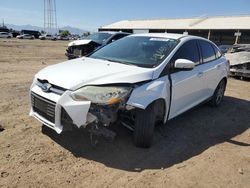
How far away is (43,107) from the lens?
393 centimetres

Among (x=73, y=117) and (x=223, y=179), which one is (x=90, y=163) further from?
(x=223, y=179)

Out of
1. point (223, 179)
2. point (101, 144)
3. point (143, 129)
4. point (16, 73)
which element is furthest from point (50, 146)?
point (16, 73)

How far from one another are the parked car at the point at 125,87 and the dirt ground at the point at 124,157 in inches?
14.7

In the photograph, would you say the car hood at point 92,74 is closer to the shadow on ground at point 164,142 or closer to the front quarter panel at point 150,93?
the front quarter panel at point 150,93

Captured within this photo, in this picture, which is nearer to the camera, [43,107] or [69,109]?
[69,109]

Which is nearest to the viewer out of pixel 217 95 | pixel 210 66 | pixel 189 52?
pixel 189 52

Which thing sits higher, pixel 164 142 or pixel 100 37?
pixel 100 37

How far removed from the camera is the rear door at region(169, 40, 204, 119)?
4.64 meters

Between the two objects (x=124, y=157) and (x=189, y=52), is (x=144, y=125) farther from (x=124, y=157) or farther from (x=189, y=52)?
(x=189, y=52)

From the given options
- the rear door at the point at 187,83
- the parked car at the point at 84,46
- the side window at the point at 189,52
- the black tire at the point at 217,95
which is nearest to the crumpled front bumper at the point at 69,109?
the rear door at the point at 187,83

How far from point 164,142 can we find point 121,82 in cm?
136

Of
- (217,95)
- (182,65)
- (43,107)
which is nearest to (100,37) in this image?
(217,95)

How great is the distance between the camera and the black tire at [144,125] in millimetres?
3892

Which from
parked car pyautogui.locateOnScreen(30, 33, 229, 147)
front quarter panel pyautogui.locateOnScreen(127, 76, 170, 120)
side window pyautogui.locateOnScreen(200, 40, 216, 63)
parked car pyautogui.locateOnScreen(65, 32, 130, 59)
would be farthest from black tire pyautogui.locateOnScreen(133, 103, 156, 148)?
parked car pyautogui.locateOnScreen(65, 32, 130, 59)
